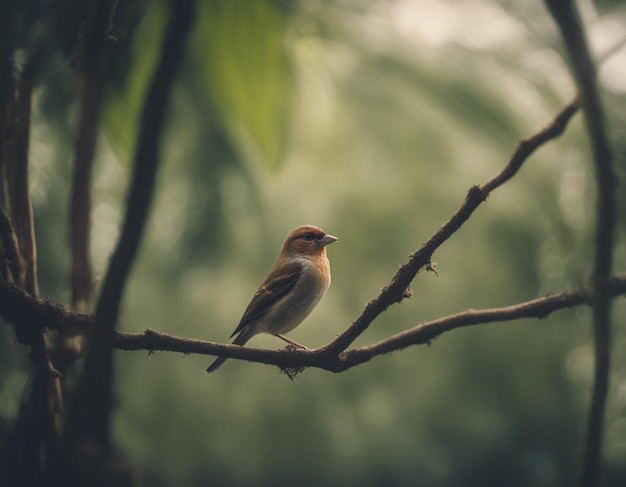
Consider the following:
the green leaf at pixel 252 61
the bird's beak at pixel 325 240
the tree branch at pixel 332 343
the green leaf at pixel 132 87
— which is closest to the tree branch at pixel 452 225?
the tree branch at pixel 332 343

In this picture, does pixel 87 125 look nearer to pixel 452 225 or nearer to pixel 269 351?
pixel 269 351

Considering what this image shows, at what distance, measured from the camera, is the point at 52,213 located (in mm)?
4504

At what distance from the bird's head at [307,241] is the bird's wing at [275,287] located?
0.22ft

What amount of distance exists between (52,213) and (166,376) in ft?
4.89

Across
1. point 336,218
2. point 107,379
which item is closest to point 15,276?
point 107,379

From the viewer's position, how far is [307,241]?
2.86 meters

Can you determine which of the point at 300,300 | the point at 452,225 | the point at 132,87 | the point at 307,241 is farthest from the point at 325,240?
the point at 452,225

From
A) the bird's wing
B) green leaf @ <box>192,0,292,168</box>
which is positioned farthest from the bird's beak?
green leaf @ <box>192,0,292,168</box>

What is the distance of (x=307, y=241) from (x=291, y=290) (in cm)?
27

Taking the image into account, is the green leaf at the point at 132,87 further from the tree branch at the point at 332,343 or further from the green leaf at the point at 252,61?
the tree branch at the point at 332,343

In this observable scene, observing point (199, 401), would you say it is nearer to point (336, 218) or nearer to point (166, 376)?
point (166, 376)

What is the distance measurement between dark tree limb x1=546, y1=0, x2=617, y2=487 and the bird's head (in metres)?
1.58

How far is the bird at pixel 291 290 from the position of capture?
2.90 meters

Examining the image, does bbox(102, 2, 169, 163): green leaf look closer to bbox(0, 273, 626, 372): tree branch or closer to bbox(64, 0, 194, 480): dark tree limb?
bbox(0, 273, 626, 372): tree branch
